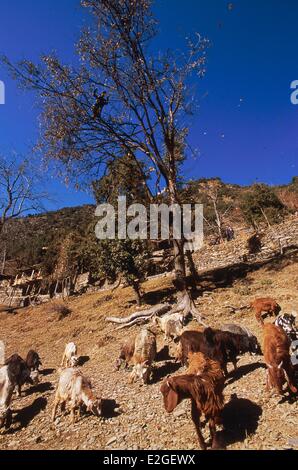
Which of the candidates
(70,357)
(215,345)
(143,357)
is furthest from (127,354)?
(215,345)

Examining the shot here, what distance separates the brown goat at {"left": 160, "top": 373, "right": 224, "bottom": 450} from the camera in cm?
516

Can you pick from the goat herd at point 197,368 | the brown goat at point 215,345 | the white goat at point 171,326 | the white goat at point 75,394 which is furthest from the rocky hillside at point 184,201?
the white goat at point 75,394

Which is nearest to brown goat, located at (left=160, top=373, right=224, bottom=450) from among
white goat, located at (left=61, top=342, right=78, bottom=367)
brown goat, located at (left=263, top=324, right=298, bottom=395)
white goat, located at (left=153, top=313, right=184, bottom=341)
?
brown goat, located at (left=263, top=324, right=298, bottom=395)

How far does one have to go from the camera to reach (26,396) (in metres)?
9.21

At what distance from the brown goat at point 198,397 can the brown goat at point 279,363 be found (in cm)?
129

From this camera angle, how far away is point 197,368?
6074mm

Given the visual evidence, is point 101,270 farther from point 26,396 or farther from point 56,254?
point 56,254

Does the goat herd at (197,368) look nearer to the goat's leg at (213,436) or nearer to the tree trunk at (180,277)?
the goat's leg at (213,436)

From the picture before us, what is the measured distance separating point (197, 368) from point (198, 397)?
2.92ft

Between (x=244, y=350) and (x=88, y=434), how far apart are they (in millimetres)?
4466

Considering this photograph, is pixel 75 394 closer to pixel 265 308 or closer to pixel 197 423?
pixel 197 423

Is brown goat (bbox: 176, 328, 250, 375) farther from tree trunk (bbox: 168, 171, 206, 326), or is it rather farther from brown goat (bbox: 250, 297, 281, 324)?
tree trunk (bbox: 168, 171, 206, 326)

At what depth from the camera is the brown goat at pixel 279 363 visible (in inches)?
235
